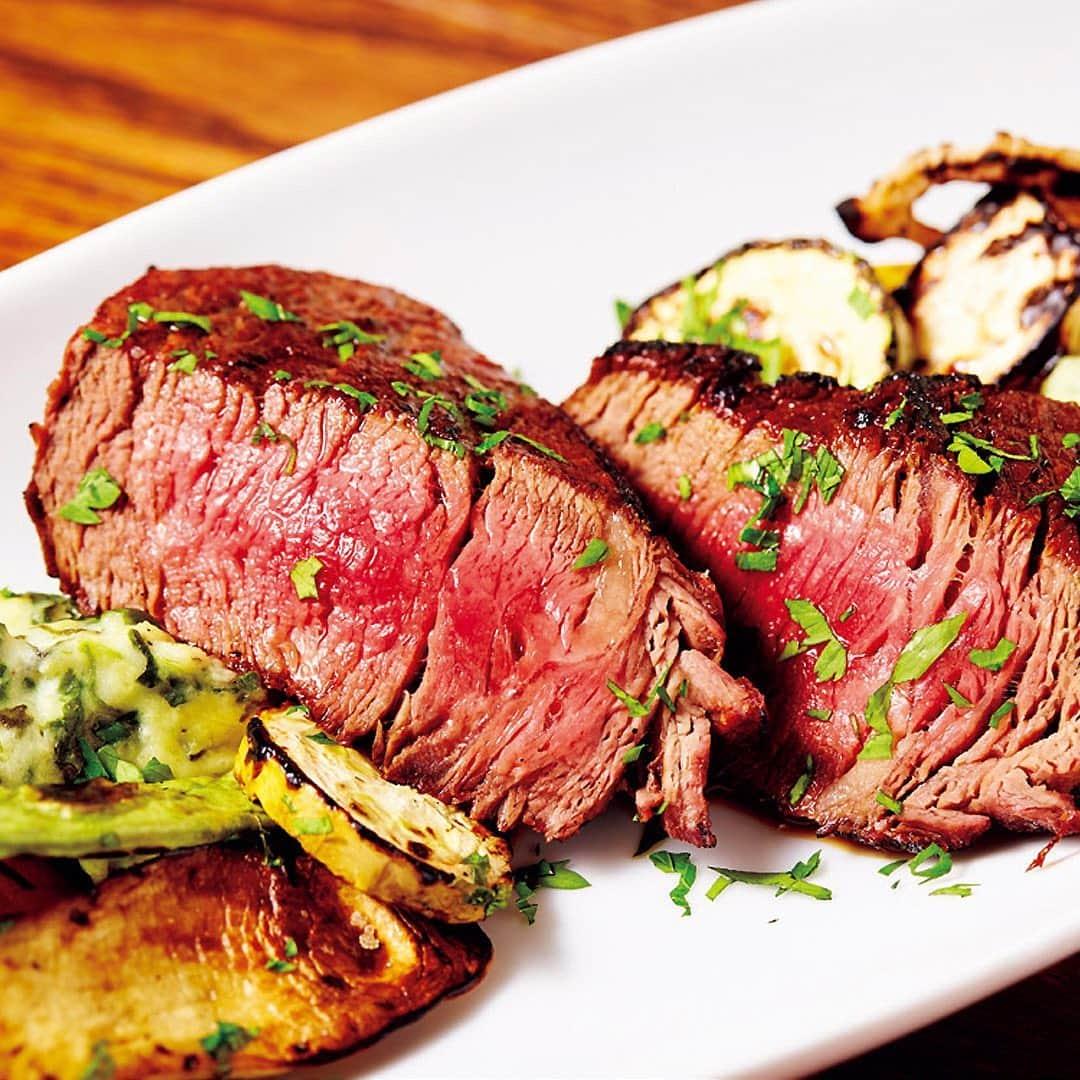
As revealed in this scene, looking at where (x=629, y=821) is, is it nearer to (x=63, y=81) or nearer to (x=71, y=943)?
(x=71, y=943)

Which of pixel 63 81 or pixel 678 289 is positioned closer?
pixel 678 289

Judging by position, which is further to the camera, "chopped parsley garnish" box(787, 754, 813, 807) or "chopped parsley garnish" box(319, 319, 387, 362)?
"chopped parsley garnish" box(319, 319, 387, 362)

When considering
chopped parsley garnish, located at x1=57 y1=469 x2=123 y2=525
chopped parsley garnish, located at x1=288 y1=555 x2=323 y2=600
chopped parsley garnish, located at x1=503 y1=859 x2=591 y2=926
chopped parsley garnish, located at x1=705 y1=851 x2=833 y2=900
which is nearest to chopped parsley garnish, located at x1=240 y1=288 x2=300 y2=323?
chopped parsley garnish, located at x1=57 y1=469 x2=123 y2=525

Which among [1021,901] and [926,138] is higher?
[926,138]

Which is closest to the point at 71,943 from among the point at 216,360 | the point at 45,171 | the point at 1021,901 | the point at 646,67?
the point at 216,360

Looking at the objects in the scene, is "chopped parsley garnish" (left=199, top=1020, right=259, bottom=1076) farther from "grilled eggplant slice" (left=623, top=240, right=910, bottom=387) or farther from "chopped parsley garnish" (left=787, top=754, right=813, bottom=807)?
"grilled eggplant slice" (left=623, top=240, right=910, bottom=387)

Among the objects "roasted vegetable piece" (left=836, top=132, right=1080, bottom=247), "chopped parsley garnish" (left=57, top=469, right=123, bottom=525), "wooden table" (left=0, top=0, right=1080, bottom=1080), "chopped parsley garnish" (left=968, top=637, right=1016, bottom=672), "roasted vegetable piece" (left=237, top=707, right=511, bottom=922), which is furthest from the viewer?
"wooden table" (left=0, top=0, right=1080, bottom=1080)
